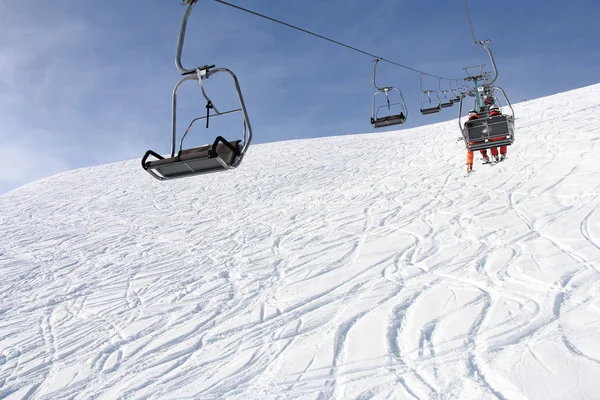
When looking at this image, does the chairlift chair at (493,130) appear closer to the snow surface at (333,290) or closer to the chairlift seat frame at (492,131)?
the chairlift seat frame at (492,131)

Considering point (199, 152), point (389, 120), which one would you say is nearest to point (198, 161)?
point (199, 152)

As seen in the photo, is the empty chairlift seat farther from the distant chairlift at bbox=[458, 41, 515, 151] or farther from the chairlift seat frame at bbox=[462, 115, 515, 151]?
the chairlift seat frame at bbox=[462, 115, 515, 151]

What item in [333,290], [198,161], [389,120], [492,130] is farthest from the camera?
[389,120]

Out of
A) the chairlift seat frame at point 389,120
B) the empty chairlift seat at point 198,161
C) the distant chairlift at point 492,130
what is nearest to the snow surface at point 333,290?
the distant chairlift at point 492,130

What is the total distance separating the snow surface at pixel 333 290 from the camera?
15.2ft

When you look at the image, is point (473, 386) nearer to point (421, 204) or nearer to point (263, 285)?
point (263, 285)

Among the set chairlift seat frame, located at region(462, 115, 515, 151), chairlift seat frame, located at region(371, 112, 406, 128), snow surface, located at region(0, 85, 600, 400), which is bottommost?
snow surface, located at region(0, 85, 600, 400)

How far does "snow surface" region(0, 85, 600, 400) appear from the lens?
464cm

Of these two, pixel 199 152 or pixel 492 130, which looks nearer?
pixel 199 152

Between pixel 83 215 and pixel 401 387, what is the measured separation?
563 inches

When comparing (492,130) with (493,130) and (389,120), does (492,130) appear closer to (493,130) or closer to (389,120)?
(493,130)

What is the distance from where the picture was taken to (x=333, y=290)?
22.8 feet

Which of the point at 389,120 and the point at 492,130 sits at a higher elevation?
the point at 389,120

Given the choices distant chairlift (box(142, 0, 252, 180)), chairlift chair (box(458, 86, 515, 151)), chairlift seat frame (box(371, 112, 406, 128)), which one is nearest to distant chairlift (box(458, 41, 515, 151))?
chairlift chair (box(458, 86, 515, 151))
